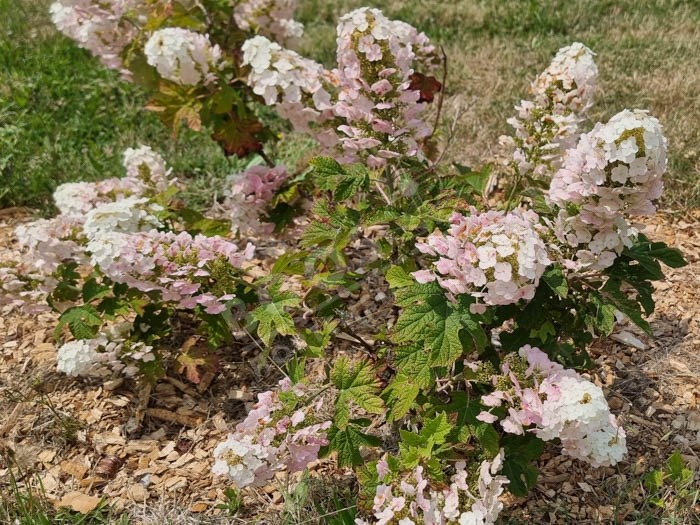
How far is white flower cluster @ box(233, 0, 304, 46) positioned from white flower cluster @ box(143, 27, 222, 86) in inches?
12.7

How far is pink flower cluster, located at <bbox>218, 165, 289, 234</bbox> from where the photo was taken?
111 inches

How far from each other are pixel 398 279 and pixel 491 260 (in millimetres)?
373

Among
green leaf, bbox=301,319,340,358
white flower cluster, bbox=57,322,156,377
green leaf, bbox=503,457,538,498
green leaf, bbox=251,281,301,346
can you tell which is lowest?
white flower cluster, bbox=57,322,156,377

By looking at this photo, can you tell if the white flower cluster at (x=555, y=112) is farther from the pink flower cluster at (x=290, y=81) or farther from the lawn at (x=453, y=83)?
the lawn at (x=453, y=83)

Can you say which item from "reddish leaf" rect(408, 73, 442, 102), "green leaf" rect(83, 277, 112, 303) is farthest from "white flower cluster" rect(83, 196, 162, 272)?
"reddish leaf" rect(408, 73, 442, 102)

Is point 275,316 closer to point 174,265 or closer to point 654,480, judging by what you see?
point 174,265

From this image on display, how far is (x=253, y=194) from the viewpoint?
2.85m

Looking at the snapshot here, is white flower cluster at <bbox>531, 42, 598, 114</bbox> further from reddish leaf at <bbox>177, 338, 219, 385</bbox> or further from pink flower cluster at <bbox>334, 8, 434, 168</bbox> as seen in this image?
reddish leaf at <bbox>177, 338, 219, 385</bbox>

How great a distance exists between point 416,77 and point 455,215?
1.20 m

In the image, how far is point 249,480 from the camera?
6.07ft

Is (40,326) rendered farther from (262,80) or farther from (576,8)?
(576,8)

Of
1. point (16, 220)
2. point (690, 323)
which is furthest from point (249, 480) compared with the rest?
point (16, 220)

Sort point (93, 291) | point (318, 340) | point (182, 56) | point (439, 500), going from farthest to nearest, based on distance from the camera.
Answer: point (182, 56) → point (93, 291) → point (318, 340) → point (439, 500)

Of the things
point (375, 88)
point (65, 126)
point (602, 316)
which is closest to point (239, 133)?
point (375, 88)
